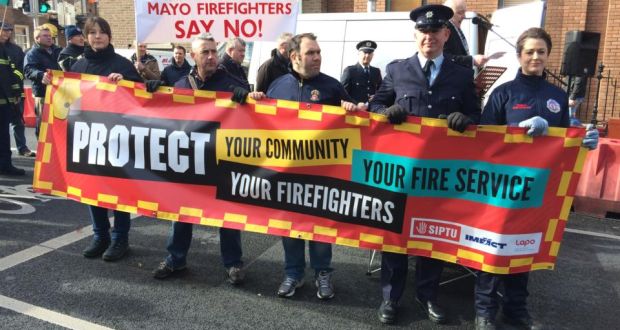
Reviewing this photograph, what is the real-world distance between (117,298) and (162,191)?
0.84m

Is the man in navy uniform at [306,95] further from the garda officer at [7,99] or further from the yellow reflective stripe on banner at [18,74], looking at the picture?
the yellow reflective stripe on banner at [18,74]

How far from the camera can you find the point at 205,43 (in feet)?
12.0

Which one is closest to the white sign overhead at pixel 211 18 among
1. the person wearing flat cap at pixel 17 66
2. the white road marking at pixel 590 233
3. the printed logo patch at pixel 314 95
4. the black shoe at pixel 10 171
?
the printed logo patch at pixel 314 95

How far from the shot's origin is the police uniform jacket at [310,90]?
3541 millimetres

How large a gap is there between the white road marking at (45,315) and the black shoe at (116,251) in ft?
2.71

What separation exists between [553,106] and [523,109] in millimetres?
184

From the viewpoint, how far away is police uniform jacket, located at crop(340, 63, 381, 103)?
6.57 metres

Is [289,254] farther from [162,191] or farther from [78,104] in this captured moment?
[78,104]

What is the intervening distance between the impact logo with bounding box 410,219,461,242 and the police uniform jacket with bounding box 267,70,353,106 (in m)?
1.07

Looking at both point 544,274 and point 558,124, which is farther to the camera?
point 544,274

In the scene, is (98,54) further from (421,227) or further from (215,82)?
(421,227)

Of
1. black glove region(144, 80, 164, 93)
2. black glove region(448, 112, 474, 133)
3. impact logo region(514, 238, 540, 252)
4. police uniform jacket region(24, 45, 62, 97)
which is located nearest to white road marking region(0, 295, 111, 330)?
black glove region(144, 80, 164, 93)

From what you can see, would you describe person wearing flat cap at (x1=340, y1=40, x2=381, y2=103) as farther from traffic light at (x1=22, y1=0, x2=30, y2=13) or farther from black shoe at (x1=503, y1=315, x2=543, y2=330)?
traffic light at (x1=22, y1=0, x2=30, y2=13)

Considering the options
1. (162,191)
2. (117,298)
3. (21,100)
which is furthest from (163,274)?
(21,100)
